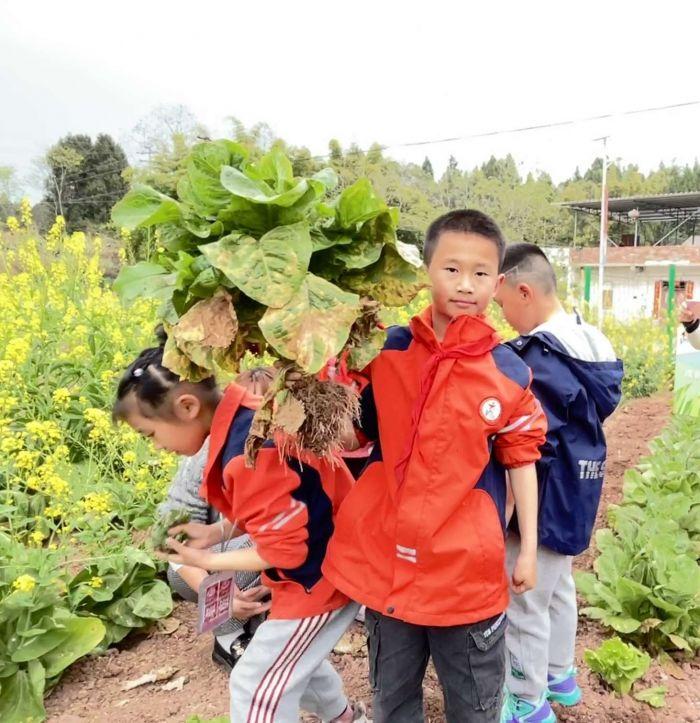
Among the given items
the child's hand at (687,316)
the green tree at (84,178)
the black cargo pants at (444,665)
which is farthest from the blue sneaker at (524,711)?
the green tree at (84,178)

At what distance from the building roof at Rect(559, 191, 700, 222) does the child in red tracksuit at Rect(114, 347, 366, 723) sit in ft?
92.6

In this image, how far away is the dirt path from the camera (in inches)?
92.4

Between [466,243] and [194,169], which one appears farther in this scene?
[466,243]

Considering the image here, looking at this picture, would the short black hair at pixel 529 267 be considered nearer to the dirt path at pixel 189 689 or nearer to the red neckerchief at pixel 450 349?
the red neckerchief at pixel 450 349

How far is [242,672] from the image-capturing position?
1631 millimetres

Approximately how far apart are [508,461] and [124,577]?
80.3 inches

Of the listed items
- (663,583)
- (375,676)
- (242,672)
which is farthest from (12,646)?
(663,583)

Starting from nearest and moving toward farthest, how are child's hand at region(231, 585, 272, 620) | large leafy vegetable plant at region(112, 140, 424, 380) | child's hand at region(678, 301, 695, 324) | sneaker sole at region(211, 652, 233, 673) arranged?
large leafy vegetable plant at region(112, 140, 424, 380) < child's hand at region(231, 585, 272, 620) < sneaker sole at region(211, 652, 233, 673) < child's hand at region(678, 301, 695, 324)

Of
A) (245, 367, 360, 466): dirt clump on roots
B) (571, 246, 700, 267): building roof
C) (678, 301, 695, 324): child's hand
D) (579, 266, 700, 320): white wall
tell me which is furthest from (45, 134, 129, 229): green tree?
(245, 367, 360, 466): dirt clump on roots

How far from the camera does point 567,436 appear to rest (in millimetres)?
2021

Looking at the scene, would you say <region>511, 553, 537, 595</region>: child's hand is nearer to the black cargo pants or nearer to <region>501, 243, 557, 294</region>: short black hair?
the black cargo pants

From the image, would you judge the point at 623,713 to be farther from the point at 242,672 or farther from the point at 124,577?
the point at 124,577

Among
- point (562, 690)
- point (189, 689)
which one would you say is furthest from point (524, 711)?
point (189, 689)

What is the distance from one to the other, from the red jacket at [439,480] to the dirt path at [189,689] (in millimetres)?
1032
